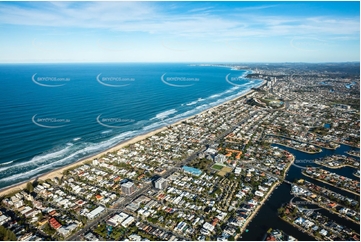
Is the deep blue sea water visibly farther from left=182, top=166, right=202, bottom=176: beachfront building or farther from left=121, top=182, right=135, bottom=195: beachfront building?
left=182, top=166, right=202, bottom=176: beachfront building

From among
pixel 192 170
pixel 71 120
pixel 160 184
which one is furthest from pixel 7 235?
pixel 71 120

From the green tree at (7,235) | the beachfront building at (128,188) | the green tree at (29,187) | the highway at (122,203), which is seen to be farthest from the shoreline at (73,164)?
the highway at (122,203)

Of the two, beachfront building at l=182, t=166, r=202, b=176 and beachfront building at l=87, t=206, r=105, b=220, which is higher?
beachfront building at l=182, t=166, r=202, b=176

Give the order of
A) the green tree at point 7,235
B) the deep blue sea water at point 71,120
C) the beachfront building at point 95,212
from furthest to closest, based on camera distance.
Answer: the deep blue sea water at point 71,120, the beachfront building at point 95,212, the green tree at point 7,235

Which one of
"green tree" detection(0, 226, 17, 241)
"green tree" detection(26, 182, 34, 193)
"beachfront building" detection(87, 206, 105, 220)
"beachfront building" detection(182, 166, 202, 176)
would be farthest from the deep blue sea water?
"beachfront building" detection(182, 166, 202, 176)

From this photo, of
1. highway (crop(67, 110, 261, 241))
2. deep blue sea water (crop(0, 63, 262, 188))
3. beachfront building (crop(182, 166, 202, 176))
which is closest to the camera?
highway (crop(67, 110, 261, 241))

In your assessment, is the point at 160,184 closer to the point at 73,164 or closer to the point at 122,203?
the point at 122,203

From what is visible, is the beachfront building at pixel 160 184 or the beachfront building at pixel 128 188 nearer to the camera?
the beachfront building at pixel 128 188

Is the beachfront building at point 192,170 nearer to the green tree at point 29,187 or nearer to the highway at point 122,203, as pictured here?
the highway at point 122,203

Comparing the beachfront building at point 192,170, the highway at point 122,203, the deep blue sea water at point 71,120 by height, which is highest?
the deep blue sea water at point 71,120

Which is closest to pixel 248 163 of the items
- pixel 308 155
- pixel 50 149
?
pixel 308 155

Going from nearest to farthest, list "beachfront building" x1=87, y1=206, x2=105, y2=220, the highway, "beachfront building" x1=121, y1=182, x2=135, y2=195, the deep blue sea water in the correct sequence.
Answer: the highway → "beachfront building" x1=87, y1=206, x2=105, y2=220 → "beachfront building" x1=121, y1=182, x2=135, y2=195 → the deep blue sea water

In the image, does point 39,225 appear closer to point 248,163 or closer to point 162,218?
point 162,218
